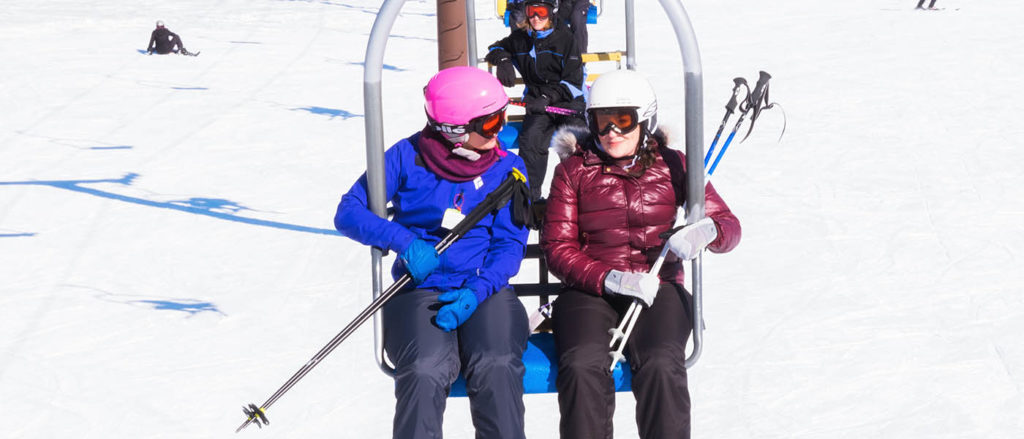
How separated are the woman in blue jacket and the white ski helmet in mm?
319

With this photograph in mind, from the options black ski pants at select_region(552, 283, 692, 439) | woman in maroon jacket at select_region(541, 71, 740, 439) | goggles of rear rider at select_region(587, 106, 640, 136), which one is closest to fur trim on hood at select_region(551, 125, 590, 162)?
woman in maroon jacket at select_region(541, 71, 740, 439)

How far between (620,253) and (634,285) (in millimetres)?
265

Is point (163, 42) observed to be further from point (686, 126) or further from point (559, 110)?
point (686, 126)

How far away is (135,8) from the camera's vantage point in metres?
23.9

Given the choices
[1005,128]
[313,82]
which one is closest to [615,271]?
[1005,128]

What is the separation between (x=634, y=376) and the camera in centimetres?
352

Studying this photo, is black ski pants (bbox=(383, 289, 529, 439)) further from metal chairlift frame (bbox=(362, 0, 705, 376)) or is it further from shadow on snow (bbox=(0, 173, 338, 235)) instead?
shadow on snow (bbox=(0, 173, 338, 235))

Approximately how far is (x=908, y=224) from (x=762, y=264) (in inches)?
61.5

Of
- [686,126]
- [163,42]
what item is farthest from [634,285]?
[163,42]

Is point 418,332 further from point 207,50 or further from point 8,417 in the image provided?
point 207,50

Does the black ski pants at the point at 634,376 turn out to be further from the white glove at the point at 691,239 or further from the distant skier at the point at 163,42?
the distant skier at the point at 163,42

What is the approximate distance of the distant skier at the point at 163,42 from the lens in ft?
59.1

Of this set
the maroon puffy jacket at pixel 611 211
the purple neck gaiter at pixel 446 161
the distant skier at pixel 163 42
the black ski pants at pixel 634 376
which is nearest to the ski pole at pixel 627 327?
the black ski pants at pixel 634 376

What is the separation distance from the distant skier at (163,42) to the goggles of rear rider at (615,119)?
15.6 meters
